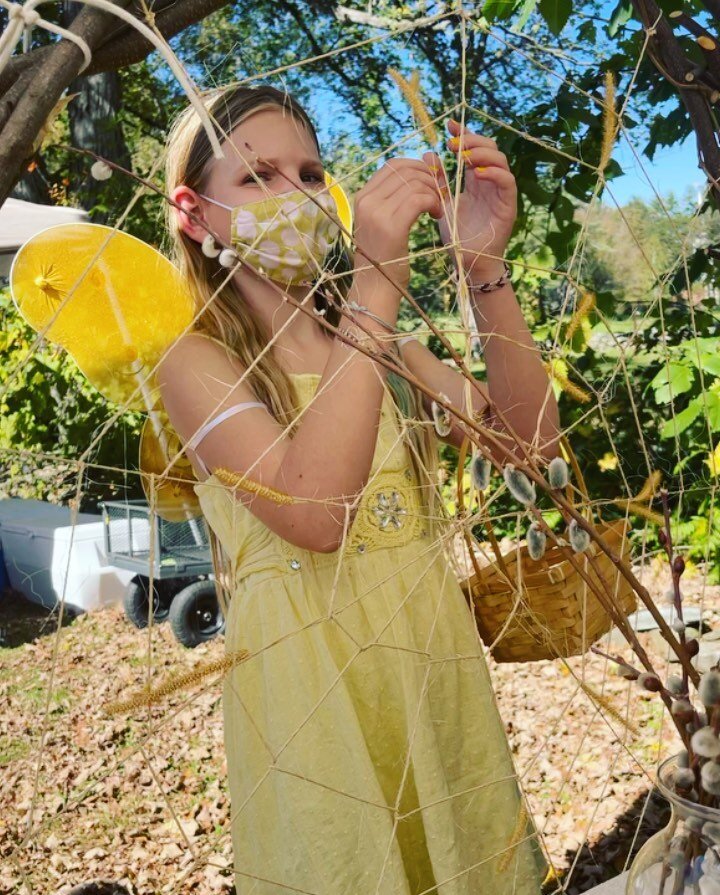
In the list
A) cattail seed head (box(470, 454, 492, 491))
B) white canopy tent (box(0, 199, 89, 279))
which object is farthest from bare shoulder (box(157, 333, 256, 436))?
white canopy tent (box(0, 199, 89, 279))

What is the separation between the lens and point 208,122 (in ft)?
2.07

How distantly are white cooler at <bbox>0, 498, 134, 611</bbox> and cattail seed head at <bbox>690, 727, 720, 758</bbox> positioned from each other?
13.3 feet

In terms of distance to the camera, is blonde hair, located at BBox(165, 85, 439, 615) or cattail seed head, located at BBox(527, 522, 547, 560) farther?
blonde hair, located at BBox(165, 85, 439, 615)

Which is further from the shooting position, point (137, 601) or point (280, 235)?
point (137, 601)

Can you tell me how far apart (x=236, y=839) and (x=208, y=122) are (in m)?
0.83

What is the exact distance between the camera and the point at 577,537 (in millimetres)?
558

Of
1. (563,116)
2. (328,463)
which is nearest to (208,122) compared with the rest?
(328,463)

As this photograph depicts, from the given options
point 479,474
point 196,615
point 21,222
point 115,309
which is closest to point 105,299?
point 115,309

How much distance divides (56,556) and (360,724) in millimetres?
3573

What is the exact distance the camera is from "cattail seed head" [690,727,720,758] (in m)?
0.54

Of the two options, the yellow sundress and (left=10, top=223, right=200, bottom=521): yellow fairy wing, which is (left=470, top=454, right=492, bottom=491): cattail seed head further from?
(left=10, top=223, right=200, bottom=521): yellow fairy wing

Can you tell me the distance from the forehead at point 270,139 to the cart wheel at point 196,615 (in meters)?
3.02

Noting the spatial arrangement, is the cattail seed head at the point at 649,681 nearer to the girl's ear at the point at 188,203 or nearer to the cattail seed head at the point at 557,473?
the cattail seed head at the point at 557,473

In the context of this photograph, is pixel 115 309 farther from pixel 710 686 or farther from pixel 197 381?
pixel 710 686
